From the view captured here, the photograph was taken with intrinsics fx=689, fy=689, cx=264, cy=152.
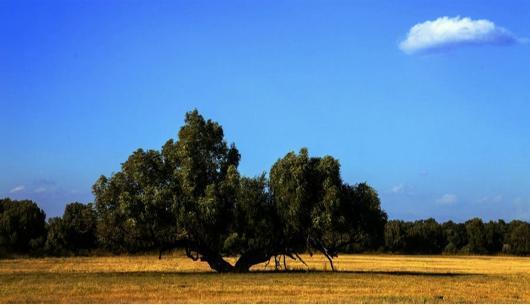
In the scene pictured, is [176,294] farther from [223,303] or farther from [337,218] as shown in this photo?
[337,218]

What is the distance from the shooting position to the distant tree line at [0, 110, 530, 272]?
50750 millimetres

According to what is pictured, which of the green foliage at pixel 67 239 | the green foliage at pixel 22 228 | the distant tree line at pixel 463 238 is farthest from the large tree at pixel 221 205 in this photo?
the distant tree line at pixel 463 238

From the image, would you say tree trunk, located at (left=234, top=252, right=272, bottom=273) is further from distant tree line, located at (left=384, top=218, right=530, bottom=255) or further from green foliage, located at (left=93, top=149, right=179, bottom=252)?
distant tree line, located at (left=384, top=218, right=530, bottom=255)

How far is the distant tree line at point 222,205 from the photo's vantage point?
167ft

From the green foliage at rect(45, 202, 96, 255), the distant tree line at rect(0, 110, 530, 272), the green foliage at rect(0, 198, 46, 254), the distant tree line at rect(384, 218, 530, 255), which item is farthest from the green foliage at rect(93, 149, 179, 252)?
the distant tree line at rect(384, 218, 530, 255)

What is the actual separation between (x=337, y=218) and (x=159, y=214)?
43.5 ft

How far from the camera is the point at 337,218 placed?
50000mm

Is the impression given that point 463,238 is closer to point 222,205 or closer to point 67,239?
point 67,239

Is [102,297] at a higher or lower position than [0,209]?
lower

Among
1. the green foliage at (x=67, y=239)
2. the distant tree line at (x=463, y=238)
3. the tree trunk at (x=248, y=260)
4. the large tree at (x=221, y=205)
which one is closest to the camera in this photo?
the large tree at (x=221, y=205)

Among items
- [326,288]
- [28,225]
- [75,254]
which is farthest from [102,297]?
[28,225]

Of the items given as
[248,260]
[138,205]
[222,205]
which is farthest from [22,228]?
[222,205]

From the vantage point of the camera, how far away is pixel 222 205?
167ft

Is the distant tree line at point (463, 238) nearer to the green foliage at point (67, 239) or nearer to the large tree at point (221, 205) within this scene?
the green foliage at point (67, 239)
